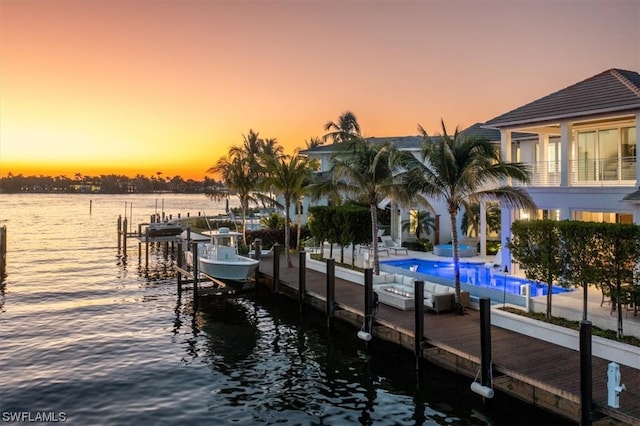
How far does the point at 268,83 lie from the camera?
32.9m

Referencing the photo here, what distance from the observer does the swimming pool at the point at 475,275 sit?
722 inches

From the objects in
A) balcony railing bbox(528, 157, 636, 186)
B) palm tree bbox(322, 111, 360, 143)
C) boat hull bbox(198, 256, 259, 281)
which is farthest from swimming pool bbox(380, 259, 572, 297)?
palm tree bbox(322, 111, 360, 143)

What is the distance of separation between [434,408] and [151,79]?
1076 inches

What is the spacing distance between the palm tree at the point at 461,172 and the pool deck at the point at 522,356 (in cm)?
243

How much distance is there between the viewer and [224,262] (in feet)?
80.7

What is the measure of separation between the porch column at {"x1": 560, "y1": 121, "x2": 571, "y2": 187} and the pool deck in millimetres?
4761

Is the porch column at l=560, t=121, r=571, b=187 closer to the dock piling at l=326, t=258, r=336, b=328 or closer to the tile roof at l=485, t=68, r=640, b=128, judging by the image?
the tile roof at l=485, t=68, r=640, b=128

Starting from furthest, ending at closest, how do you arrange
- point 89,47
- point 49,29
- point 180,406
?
point 89,47, point 49,29, point 180,406

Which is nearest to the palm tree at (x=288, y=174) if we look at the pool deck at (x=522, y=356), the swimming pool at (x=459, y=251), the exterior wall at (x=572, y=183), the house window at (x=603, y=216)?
the swimming pool at (x=459, y=251)

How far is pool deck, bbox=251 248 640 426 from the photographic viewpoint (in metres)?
10.0

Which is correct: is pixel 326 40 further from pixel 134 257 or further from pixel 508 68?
pixel 134 257

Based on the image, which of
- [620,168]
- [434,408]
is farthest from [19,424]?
[620,168]

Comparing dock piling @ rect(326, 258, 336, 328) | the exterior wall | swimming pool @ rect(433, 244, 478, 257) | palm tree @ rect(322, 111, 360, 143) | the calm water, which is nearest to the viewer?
the calm water

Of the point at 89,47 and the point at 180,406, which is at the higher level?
the point at 89,47
